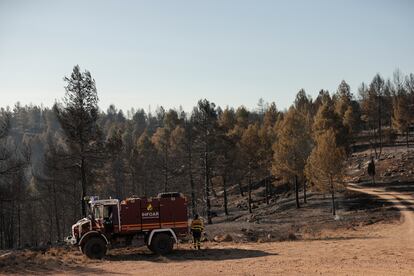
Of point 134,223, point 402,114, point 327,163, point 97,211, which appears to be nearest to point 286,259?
point 134,223

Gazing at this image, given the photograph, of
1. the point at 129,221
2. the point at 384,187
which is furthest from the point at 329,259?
the point at 384,187

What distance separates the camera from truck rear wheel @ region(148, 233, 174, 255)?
80.4 feet

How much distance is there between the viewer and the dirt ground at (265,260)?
19.2 metres

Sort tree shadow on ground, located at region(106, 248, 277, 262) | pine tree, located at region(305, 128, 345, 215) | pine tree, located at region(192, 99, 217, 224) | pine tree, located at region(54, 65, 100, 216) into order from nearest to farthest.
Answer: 1. tree shadow on ground, located at region(106, 248, 277, 262)
2. pine tree, located at region(54, 65, 100, 216)
3. pine tree, located at region(305, 128, 345, 215)
4. pine tree, located at region(192, 99, 217, 224)

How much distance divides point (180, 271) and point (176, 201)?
6.07 meters

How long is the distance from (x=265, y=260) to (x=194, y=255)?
4112mm

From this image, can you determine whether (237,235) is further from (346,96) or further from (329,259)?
(346,96)

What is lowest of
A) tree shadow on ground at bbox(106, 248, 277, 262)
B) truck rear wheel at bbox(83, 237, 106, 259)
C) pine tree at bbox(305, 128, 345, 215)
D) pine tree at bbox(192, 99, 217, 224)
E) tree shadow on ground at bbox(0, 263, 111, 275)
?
tree shadow on ground at bbox(106, 248, 277, 262)

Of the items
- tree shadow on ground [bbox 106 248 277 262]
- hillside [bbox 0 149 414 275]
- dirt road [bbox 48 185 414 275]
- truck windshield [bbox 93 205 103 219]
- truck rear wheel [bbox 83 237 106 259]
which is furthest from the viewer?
truck windshield [bbox 93 205 103 219]

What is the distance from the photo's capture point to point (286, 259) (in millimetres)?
21297

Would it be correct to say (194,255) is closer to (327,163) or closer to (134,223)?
(134,223)

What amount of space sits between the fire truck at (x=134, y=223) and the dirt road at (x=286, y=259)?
0.83 meters

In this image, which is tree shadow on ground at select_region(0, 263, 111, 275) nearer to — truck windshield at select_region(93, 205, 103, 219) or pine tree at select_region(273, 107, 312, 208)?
truck windshield at select_region(93, 205, 103, 219)

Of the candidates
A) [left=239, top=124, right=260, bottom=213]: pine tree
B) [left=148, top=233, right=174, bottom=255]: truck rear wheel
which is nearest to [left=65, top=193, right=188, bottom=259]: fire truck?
[left=148, top=233, right=174, bottom=255]: truck rear wheel
